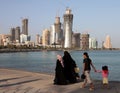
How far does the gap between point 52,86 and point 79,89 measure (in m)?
1.58

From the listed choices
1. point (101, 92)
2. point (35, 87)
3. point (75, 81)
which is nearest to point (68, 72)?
point (75, 81)

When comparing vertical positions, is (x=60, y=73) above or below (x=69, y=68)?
below

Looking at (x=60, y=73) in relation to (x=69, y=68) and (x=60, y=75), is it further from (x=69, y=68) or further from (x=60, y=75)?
(x=69, y=68)

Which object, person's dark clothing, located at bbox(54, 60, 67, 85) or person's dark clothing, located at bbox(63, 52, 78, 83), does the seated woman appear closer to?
person's dark clothing, located at bbox(54, 60, 67, 85)

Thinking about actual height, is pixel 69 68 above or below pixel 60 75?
above

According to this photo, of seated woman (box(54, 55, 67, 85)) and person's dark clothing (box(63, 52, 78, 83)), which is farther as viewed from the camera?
person's dark clothing (box(63, 52, 78, 83))

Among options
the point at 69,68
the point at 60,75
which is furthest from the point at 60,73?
the point at 69,68

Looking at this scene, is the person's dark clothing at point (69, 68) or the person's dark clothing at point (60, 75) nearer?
the person's dark clothing at point (60, 75)

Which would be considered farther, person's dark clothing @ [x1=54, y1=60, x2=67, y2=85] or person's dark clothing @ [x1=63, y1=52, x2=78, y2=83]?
person's dark clothing @ [x1=63, y1=52, x2=78, y2=83]

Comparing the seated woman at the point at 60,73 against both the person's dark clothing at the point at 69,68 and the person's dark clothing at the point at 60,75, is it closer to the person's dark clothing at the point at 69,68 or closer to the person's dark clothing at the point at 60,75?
the person's dark clothing at the point at 60,75

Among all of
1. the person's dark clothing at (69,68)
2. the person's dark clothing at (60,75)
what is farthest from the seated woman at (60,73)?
the person's dark clothing at (69,68)

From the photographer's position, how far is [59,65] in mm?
16734

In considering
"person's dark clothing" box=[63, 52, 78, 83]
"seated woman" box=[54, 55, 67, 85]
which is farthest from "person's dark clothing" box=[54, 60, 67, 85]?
"person's dark clothing" box=[63, 52, 78, 83]

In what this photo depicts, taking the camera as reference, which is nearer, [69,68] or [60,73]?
[60,73]
